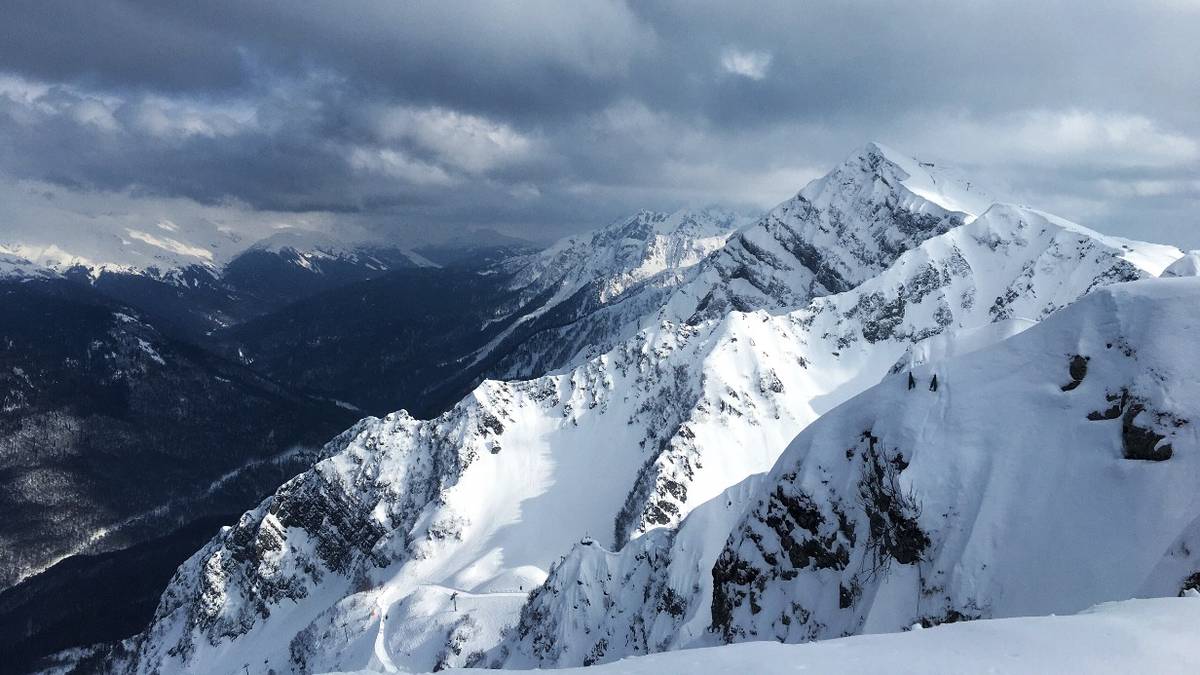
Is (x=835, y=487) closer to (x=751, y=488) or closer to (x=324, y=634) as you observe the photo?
(x=751, y=488)

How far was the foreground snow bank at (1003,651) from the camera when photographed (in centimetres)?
1927

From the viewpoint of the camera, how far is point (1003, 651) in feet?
67.4

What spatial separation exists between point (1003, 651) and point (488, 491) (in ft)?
530

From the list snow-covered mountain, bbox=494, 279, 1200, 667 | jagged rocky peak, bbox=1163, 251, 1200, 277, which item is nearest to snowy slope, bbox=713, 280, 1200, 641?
snow-covered mountain, bbox=494, 279, 1200, 667

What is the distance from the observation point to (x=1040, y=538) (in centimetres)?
3712

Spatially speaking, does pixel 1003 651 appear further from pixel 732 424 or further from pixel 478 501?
pixel 478 501

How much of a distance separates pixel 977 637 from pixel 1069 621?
150 inches

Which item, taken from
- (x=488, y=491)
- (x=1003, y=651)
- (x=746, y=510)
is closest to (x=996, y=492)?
(x=746, y=510)

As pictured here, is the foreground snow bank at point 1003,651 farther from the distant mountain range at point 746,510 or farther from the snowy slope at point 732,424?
the snowy slope at point 732,424

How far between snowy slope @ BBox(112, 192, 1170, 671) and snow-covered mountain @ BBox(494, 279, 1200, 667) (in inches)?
3252

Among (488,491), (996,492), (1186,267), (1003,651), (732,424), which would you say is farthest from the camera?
(488,491)

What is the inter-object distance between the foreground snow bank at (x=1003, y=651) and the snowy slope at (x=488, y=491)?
109062mm

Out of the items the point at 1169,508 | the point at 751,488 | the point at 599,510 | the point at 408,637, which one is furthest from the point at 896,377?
the point at 599,510

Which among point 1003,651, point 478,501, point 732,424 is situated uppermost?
point 1003,651
